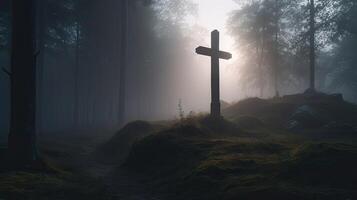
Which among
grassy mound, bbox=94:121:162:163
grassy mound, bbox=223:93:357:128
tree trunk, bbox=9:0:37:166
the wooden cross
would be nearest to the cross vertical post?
the wooden cross

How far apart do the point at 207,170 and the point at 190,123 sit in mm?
4845

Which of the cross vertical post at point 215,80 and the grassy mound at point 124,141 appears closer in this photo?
the cross vertical post at point 215,80

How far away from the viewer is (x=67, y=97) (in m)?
52.9

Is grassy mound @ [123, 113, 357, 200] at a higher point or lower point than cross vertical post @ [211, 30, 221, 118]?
lower

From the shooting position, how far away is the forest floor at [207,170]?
279 inches

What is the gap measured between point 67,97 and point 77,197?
46964 millimetres

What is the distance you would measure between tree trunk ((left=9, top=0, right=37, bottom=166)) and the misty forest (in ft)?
0.09

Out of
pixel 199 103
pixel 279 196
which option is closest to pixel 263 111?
pixel 279 196

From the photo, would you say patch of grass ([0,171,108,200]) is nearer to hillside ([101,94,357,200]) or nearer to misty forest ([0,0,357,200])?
misty forest ([0,0,357,200])

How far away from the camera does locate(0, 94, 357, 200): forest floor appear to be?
7.09 metres

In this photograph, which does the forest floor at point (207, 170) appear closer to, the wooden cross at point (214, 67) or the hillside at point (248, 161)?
the hillside at point (248, 161)

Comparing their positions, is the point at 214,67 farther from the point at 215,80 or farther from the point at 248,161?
the point at 248,161

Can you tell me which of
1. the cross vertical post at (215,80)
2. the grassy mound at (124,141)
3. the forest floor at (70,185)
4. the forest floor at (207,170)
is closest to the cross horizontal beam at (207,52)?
the cross vertical post at (215,80)

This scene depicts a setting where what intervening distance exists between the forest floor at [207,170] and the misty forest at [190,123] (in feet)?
0.10
